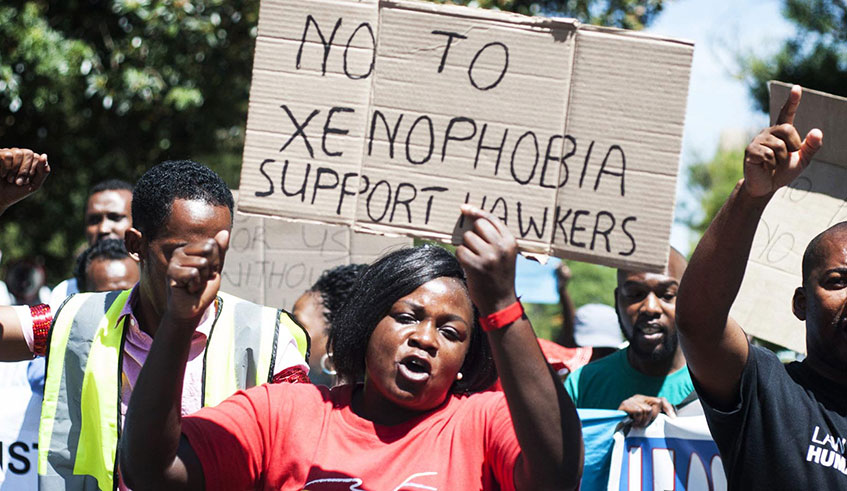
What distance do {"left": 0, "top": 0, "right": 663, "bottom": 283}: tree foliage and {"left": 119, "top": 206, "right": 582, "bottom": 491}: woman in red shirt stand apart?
5.76m

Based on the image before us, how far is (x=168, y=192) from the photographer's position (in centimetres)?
282

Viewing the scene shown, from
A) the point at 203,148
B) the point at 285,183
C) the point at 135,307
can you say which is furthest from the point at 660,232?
the point at 203,148

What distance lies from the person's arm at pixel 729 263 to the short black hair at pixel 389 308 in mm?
507

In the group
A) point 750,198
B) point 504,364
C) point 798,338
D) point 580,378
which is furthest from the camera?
point 580,378

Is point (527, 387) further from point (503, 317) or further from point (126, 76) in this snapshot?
point (126, 76)

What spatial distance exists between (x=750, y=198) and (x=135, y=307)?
1691 mm

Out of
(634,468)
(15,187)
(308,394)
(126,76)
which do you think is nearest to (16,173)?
(15,187)

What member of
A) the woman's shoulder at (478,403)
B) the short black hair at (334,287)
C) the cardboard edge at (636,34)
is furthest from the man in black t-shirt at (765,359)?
the short black hair at (334,287)

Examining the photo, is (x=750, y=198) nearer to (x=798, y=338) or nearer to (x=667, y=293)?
(x=798, y=338)

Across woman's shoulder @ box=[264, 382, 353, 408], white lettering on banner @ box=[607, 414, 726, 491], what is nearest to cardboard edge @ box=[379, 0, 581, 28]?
woman's shoulder @ box=[264, 382, 353, 408]

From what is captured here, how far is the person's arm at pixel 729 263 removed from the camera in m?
2.22

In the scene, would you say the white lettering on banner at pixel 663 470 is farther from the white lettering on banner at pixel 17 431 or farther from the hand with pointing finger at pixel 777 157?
the white lettering on banner at pixel 17 431

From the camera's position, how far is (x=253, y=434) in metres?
2.30

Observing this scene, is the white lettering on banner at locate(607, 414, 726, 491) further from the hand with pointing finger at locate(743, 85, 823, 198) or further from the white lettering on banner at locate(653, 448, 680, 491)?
the hand with pointing finger at locate(743, 85, 823, 198)
